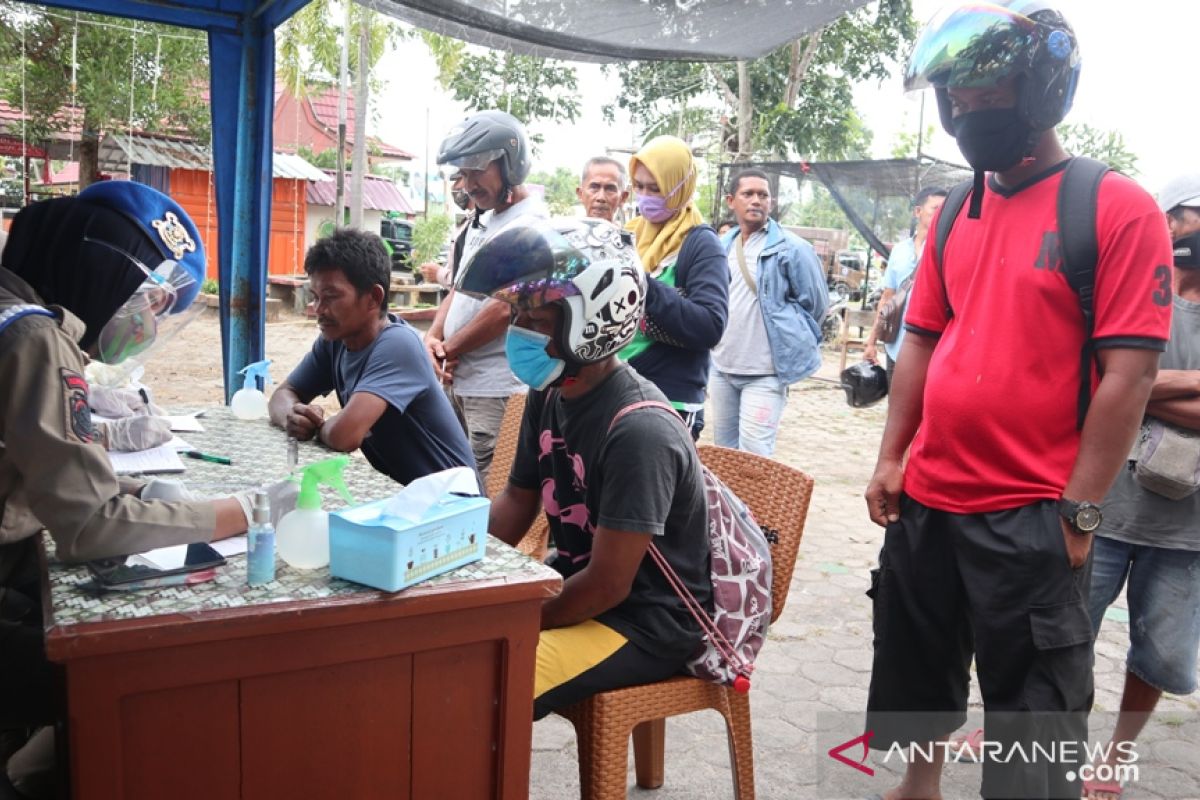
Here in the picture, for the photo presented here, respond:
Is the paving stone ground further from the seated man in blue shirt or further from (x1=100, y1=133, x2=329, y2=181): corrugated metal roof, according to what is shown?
(x1=100, y1=133, x2=329, y2=181): corrugated metal roof

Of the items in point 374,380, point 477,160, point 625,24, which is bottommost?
point 374,380

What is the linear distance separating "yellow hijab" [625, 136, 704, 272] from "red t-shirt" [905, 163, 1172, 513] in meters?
1.54

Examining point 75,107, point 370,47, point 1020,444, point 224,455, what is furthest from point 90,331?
point 370,47

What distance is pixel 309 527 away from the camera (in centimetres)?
167

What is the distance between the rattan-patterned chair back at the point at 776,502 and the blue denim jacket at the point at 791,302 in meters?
1.87

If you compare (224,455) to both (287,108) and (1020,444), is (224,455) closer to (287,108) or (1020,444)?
(1020,444)

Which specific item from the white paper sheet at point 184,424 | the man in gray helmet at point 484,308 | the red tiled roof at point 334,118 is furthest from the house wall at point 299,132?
the white paper sheet at point 184,424

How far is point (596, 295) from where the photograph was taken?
2.01 metres

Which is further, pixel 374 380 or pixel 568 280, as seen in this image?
pixel 374 380

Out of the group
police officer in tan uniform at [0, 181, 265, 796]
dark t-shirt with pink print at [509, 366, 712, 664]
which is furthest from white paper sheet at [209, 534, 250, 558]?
dark t-shirt with pink print at [509, 366, 712, 664]

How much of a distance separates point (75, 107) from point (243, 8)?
6.89 metres

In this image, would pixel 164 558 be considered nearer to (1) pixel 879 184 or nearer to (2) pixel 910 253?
(2) pixel 910 253

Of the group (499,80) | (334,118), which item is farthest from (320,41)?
(334,118)

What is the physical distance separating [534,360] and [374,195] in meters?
26.8
